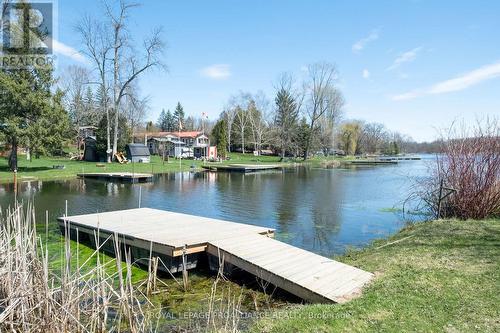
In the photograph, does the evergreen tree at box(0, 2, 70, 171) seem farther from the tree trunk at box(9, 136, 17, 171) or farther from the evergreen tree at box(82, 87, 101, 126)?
the evergreen tree at box(82, 87, 101, 126)

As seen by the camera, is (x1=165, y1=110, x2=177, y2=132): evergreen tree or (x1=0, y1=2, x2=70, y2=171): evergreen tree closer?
(x1=0, y1=2, x2=70, y2=171): evergreen tree

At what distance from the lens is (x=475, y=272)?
6340mm

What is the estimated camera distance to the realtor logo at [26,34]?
84.5 feet

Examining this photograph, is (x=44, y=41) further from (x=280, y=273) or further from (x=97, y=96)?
(x=97, y=96)

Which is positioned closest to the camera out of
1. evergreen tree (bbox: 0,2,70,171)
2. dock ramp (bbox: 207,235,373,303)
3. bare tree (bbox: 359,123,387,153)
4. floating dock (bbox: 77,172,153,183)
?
dock ramp (bbox: 207,235,373,303)

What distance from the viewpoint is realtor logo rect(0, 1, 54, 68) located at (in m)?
25.8

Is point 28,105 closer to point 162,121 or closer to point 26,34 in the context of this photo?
point 26,34

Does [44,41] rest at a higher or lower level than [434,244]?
higher

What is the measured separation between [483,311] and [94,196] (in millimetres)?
18124

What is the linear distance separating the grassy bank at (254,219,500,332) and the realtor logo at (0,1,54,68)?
27121 millimetres

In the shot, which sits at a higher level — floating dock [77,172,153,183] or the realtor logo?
the realtor logo

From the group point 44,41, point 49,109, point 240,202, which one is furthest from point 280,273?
point 44,41

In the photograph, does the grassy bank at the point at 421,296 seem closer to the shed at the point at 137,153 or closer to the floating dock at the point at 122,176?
the floating dock at the point at 122,176

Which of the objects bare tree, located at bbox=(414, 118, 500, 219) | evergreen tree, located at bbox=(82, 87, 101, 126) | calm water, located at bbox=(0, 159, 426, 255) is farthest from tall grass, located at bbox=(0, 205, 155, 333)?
evergreen tree, located at bbox=(82, 87, 101, 126)
